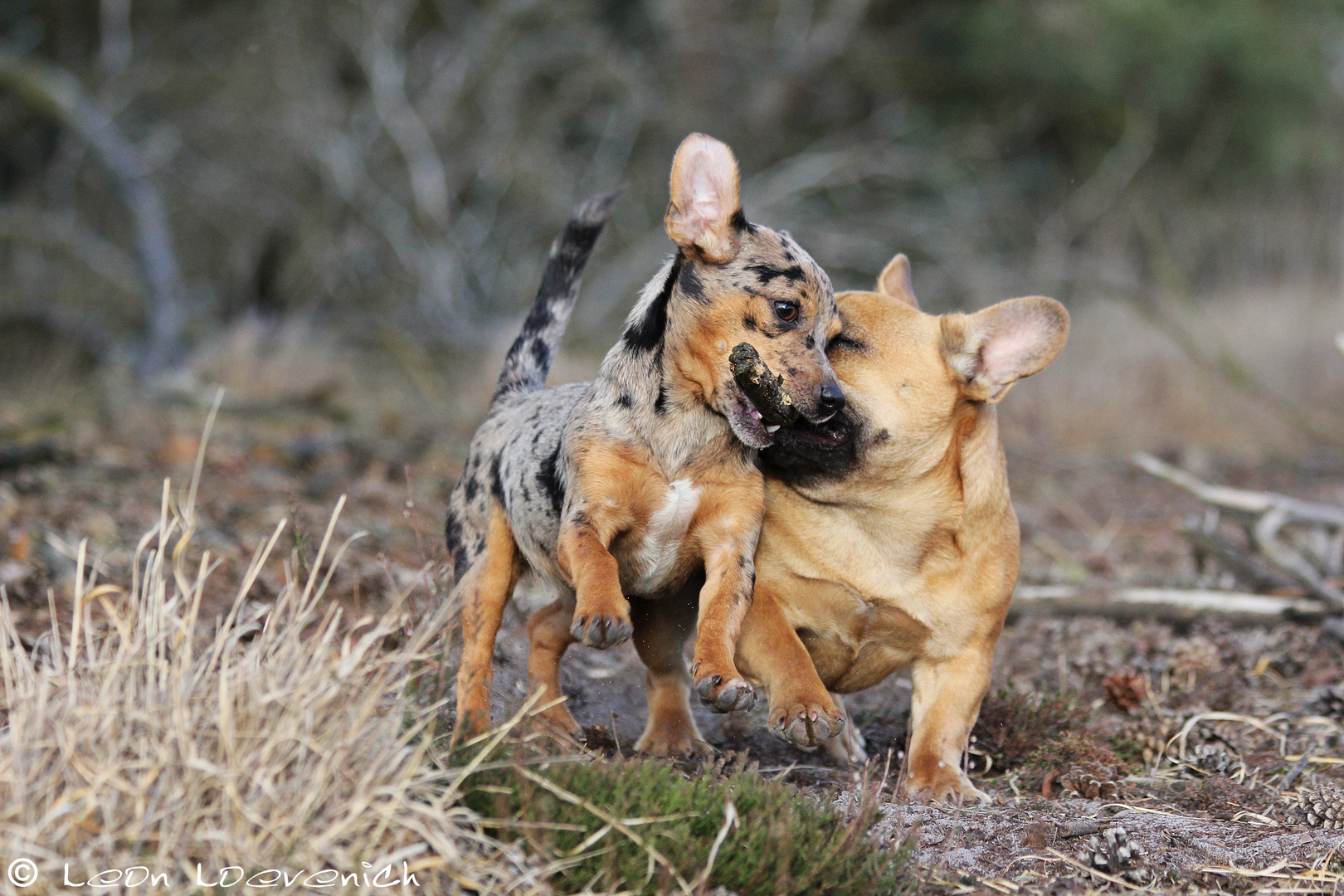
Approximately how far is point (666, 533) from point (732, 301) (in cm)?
82

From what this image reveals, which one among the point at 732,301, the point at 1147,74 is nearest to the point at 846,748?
the point at 732,301

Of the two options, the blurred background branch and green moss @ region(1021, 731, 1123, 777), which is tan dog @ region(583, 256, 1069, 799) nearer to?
green moss @ region(1021, 731, 1123, 777)

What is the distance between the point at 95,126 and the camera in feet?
40.4

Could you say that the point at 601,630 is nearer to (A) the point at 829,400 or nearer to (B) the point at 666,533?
(B) the point at 666,533

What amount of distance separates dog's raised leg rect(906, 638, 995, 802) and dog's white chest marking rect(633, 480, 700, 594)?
1091mm

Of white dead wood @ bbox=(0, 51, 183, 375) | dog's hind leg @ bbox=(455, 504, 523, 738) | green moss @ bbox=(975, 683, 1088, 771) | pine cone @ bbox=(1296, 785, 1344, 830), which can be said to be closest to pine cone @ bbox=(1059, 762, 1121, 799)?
green moss @ bbox=(975, 683, 1088, 771)

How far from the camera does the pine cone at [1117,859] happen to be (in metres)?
3.22

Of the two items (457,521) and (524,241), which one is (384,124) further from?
(457,521)

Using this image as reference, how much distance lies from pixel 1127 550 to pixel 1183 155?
15600mm

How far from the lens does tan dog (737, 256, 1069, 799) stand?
4.42 meters

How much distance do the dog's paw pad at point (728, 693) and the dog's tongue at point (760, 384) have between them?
91cm

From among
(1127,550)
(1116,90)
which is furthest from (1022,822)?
(1116,90)

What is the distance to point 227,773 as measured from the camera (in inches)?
101

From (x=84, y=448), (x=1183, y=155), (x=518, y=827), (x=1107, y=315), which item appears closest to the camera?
(x=518, y=827)
